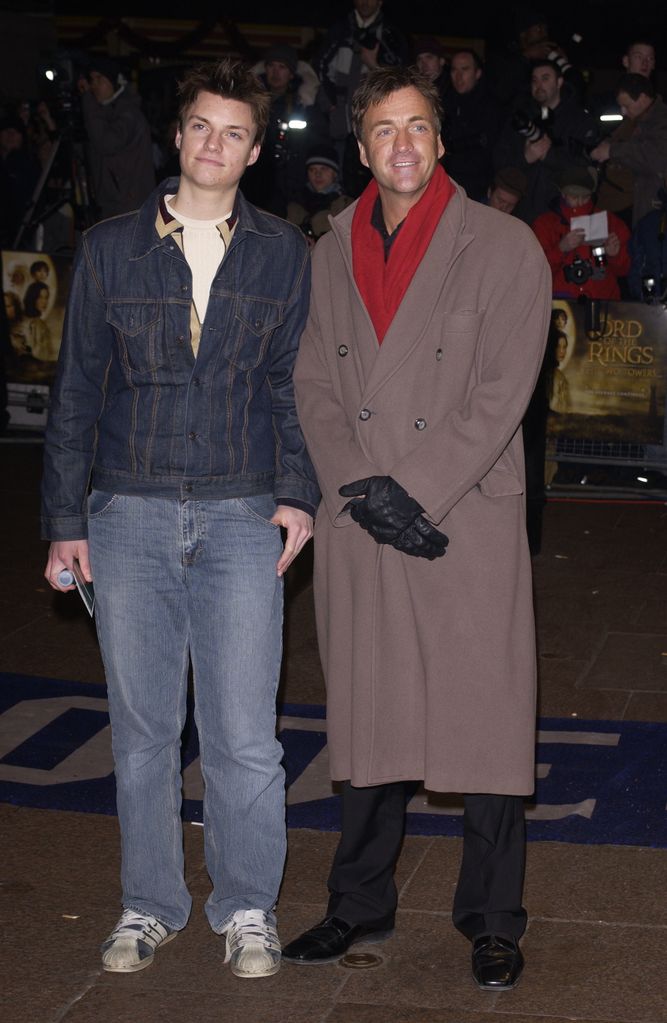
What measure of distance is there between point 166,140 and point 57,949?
10.3 metres

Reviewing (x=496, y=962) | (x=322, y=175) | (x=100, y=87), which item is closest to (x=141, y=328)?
(x=496, y=962)

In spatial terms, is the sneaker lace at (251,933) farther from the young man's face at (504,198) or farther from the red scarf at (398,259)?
the young man's face at (504,198)

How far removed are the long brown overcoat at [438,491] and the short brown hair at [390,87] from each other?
10.6 inches

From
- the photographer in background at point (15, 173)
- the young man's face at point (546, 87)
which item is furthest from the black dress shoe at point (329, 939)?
the photographer in background at point (15, 173)

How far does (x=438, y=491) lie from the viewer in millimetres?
3650

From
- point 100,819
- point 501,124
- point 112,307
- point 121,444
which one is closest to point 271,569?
point 121,444

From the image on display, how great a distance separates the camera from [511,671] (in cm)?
383

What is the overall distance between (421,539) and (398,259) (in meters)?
0.73

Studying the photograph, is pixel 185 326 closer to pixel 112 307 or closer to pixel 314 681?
pixel 112 307

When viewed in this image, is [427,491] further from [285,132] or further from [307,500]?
[285,132]

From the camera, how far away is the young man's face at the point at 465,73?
1182 centimetres

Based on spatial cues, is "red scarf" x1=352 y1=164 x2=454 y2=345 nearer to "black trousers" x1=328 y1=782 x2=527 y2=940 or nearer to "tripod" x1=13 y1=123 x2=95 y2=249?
"black trousers" x1=328 y1=782 x2=527 y2=940

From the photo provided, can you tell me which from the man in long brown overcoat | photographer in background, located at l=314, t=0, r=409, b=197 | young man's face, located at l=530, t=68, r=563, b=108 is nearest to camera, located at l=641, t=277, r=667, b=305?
young man's face, located at l=530, t=68, r=563, b=108

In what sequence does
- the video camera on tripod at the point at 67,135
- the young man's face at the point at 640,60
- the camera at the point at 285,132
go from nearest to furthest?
the young man's face at the point at 640,60, the camera at the point at 285,132, the video camera on tripod at the point at 67,135
